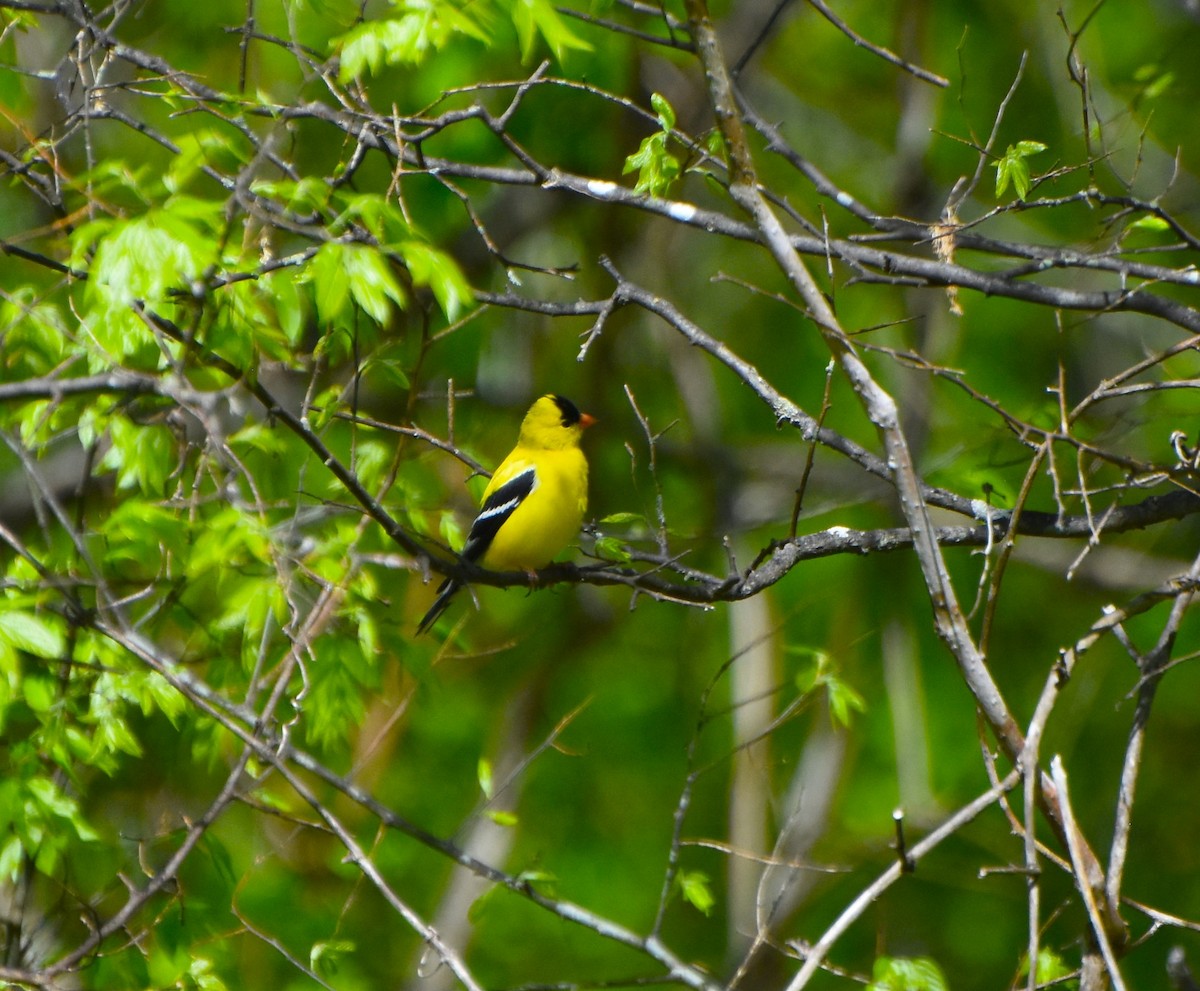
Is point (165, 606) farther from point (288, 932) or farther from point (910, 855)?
point (288, 932)

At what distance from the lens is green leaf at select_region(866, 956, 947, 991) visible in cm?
357

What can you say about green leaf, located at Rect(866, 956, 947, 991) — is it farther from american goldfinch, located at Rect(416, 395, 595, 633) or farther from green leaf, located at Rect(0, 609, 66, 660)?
american goldfinch, located at Rect(416, 395, 595, 633)

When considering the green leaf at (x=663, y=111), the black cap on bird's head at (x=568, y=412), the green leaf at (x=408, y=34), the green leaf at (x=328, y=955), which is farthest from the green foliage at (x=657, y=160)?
the black cap on bird's head at (x=568, y=412)

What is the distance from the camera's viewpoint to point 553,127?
341 inches

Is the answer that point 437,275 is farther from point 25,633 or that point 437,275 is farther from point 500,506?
point 500,506

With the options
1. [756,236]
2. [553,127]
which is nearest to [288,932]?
[553,127]

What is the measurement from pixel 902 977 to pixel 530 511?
2877 mm

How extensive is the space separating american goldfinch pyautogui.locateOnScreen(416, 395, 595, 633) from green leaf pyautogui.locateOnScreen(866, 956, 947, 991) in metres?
2.58

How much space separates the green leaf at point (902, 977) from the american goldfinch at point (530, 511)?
258cm

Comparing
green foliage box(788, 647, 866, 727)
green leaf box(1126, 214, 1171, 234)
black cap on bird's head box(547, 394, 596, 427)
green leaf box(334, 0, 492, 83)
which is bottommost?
green foliage box(788, 647, 866, 727)

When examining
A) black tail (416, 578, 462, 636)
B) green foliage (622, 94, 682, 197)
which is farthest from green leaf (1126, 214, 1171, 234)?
black tail (416, 578, 462, 636)

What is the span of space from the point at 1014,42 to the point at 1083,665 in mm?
4651

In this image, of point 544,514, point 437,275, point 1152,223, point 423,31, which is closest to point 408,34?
point 423,31

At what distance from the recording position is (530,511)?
5930 mm
